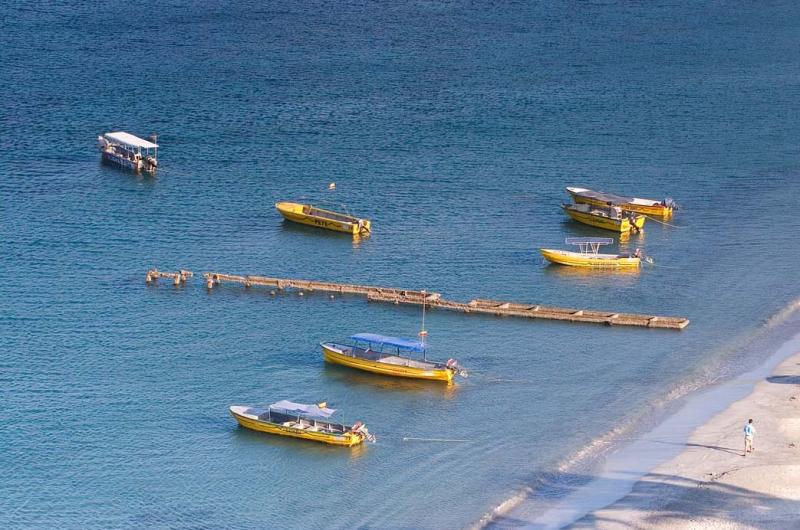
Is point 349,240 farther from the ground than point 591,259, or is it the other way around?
point 349,240

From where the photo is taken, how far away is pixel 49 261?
114 m

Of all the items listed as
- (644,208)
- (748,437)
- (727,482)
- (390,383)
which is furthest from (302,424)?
(644,208)

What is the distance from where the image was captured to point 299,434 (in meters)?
85.4

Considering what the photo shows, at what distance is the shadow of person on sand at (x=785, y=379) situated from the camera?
92.8m

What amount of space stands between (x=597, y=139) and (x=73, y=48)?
68032 millimetres

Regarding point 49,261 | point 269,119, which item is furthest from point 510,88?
point 49,261

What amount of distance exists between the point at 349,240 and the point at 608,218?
22.7 meters

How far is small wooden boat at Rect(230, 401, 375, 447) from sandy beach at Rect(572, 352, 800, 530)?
16.0 metres

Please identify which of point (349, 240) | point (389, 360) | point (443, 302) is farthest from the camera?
point (349, 240)

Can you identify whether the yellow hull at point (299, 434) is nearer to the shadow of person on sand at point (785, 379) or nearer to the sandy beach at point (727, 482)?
the sandy beach at point (727, 482)

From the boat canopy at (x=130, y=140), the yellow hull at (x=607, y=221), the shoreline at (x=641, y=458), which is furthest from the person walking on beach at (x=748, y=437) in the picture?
the boat canopy at (x=130, y=140)

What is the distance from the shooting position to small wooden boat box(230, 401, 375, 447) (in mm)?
84938

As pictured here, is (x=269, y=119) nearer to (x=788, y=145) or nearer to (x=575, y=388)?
(x=788, y=145)

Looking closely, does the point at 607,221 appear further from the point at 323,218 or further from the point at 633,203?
the point at 323,218
